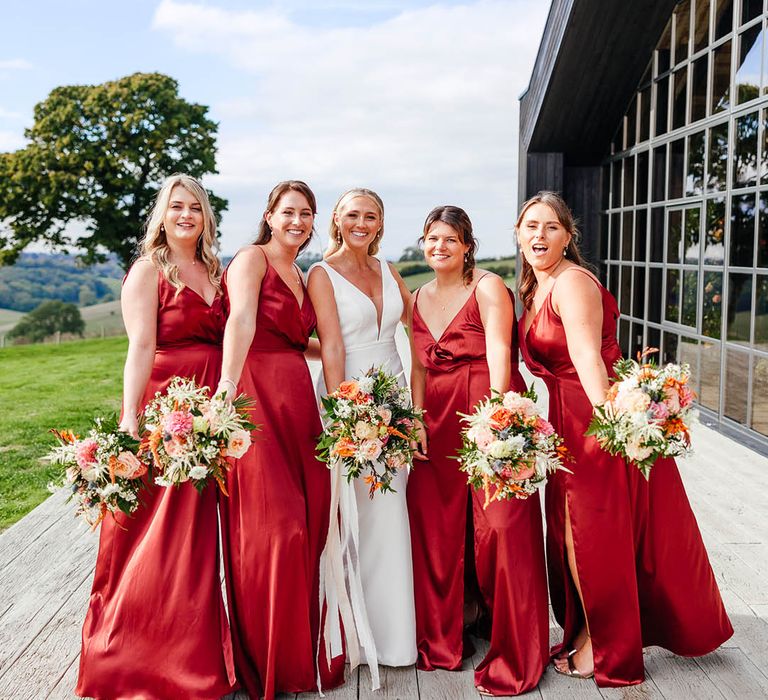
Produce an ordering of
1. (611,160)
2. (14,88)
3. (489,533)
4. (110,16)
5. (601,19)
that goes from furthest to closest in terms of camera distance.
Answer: (110,16) < (14,88) < (611,160) < (601,19) < (489,533)

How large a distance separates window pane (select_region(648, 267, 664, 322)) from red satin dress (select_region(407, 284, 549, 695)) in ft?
23.7

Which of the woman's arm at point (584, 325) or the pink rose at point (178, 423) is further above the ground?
the woman's arm at point (584, 325)

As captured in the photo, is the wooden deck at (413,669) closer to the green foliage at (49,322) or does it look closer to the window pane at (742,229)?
the window pane at (742,229)

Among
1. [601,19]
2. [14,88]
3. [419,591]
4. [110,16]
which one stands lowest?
[419,591]

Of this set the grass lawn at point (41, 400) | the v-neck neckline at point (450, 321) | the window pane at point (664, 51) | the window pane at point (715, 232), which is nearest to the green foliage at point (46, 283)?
the grass lawn at point (41, 400)

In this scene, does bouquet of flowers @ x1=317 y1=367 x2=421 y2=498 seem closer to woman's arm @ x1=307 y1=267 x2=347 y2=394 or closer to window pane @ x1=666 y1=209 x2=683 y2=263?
woman's arm @ x1=307 y1=267 x2=347 y2=394

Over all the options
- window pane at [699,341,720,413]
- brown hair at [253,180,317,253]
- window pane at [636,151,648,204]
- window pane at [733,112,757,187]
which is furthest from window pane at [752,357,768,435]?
brown hair at [253,180,317,253]

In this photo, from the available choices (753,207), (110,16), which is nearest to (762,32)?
(753,207)

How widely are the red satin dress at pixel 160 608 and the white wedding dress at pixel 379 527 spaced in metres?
0.64

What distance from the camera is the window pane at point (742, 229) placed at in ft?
25.3

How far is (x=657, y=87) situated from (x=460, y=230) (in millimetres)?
7769

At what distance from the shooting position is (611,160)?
11703 millimetres

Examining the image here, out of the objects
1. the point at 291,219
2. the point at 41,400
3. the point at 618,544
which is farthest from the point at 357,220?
the point at 41,400

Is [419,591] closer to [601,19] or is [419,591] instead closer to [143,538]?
[143,538]
